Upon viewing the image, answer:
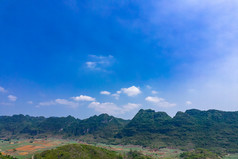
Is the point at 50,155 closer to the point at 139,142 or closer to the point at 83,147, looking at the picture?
the point at 83,147

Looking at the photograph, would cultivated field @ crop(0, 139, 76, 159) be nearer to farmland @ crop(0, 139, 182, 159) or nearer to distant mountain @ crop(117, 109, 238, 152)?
farmland @ crop(0, 139, 182, 159)

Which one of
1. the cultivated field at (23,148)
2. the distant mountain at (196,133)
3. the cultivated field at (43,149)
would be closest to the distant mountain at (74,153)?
the cultivated field at (43,149)

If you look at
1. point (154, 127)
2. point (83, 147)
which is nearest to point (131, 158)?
point (83, 147)

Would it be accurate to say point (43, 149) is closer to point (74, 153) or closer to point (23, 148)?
point (23, 148)

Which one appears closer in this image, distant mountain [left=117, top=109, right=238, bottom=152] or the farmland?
the farmland

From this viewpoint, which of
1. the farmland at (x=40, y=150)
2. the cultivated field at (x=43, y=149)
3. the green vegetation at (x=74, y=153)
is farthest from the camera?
the farmland at (x=40, y=150)

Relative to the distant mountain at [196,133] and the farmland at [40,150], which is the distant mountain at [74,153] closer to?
the farmland at [40,150]

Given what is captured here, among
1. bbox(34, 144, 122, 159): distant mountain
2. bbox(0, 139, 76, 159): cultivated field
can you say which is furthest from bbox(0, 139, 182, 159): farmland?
bbox(34, 144, 122, 159): distant mountain

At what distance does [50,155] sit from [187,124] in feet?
528

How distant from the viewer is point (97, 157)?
3113 inches

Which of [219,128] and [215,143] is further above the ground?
[219,128]

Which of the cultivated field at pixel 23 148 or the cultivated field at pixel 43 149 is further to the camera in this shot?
the cultivated field at pixel 23 148

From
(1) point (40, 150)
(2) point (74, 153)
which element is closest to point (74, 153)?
(2) point (74, 153)

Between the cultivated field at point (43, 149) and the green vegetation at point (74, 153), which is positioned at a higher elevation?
the green vegetation at point (74, 153)
